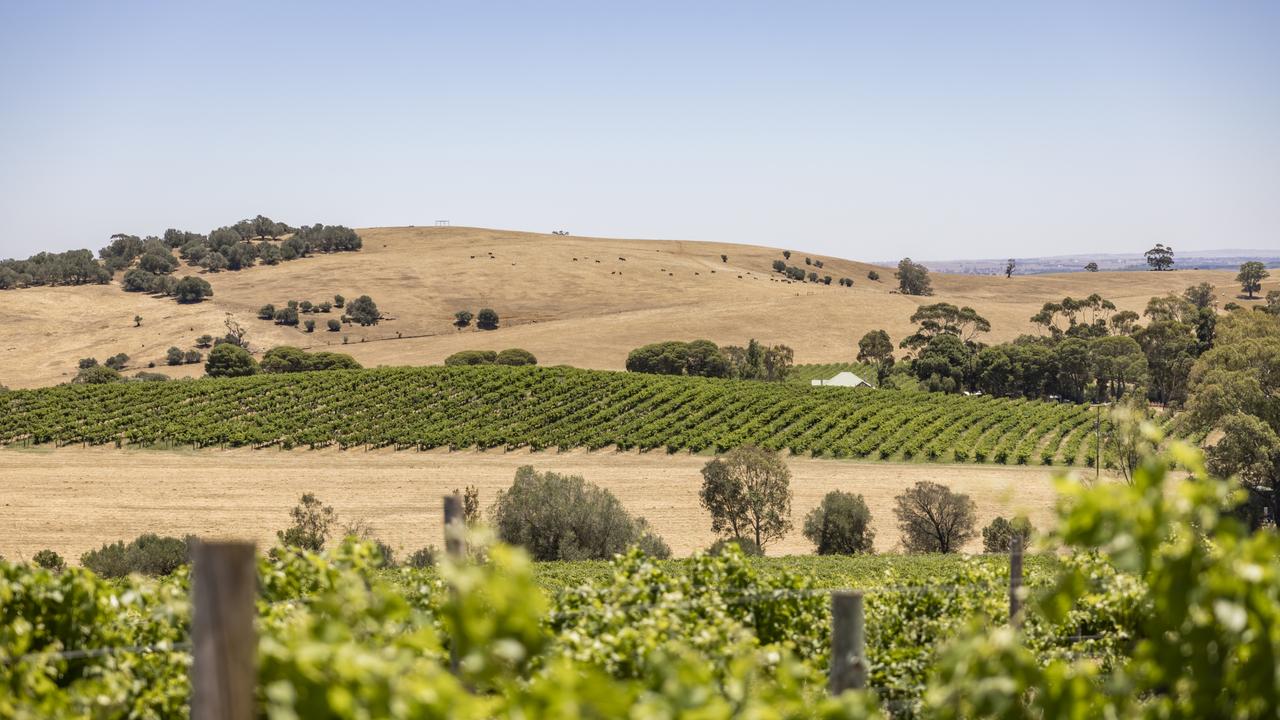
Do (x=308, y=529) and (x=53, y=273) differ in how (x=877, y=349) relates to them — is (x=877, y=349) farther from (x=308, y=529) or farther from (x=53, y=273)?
(x=53, y=273)

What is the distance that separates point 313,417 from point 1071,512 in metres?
59.6

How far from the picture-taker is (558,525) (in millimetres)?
32562

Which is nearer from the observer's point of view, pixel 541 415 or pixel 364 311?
pixel 541 415

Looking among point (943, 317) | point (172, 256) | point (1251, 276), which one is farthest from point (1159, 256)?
point (172, 256)

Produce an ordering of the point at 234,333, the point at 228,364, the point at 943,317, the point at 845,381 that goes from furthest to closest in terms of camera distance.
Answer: the point at 234,333 → the point at 943,317 → the point at 845,381 → the point at 228,364

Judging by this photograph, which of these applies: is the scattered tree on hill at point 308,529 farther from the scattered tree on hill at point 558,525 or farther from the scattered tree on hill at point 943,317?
the scattered tree on hill at point 943,317

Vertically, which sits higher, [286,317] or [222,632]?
[222,632]

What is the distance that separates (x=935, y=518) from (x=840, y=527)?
11.8 feet

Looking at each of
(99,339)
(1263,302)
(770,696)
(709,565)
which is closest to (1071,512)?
(770,696)

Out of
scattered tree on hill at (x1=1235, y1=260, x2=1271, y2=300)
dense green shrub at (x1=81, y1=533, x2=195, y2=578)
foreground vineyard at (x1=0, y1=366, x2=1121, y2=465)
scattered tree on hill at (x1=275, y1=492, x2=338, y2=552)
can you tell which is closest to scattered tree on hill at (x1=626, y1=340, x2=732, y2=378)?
foreground vineyard at (x1=0, y1=366, x2=1121, y2=465)

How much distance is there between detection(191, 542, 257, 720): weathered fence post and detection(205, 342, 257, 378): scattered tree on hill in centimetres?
7691

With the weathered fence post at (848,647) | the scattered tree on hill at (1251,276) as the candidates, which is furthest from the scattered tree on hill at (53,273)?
the scattered tree on hill at (1251,276)

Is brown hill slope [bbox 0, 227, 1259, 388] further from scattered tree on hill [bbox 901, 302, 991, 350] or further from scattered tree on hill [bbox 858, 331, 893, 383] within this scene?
scattered tree on hill [bbox 901, 302, 991, 350]

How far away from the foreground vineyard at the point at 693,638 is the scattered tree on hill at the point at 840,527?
86.4 ft
